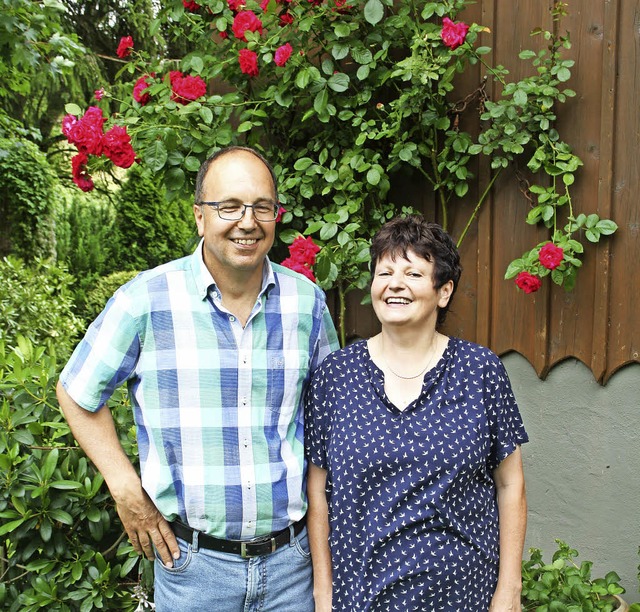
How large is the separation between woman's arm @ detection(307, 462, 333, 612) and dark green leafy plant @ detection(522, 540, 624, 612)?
2.68 feet

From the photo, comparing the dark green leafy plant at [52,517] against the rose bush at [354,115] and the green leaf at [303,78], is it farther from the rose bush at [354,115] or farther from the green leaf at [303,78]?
the green leaf at [303,78]

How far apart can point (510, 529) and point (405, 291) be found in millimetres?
606

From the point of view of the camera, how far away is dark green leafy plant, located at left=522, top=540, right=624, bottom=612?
2.18 metres

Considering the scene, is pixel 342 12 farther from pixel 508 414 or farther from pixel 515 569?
pixel 515 569

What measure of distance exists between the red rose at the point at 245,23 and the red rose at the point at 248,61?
7 cm

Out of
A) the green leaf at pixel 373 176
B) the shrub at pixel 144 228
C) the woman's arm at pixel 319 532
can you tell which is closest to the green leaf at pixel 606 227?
the green leaf at pixel 373 176

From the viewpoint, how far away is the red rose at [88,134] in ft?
8.20

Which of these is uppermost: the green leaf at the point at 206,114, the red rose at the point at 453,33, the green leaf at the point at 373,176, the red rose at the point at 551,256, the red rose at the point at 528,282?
the red rose at the point at 453,33

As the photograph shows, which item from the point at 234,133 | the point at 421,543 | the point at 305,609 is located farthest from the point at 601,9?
the point at 305,609

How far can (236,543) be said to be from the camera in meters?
1.65

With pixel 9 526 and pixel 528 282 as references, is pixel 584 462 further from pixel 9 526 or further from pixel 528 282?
pixel 9 526

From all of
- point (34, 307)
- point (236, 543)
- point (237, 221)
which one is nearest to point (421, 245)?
point (237, 221)

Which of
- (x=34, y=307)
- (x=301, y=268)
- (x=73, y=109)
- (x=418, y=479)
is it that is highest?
(x=73, y=109)

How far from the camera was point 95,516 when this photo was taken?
2.21m
